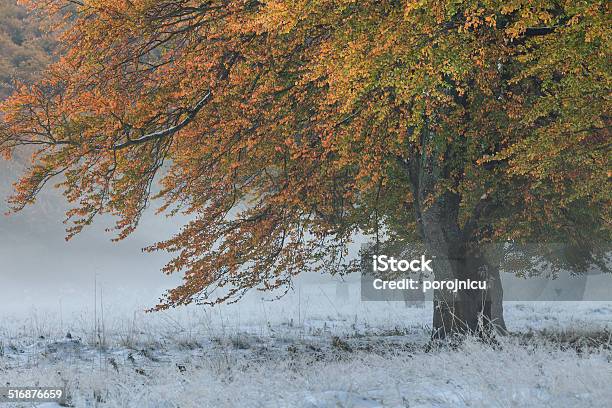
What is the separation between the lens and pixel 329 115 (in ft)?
34.4

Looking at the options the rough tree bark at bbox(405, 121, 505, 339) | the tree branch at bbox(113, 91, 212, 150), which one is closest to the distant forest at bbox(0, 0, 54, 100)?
the tree branch at bbox(113, 91, 212, 150)

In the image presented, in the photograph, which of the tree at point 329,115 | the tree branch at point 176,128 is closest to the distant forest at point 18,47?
the tree at point 329,115

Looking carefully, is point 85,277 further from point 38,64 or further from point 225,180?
point 225,180

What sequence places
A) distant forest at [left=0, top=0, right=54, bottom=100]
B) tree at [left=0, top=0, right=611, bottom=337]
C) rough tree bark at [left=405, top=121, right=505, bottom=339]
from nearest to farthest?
tree at [left=0, top=0, right=611, bottom=337] < rough tree bark at [left=405, top=121, right=505, bottom=339] < distant forest at [left=0, top=0, right=54, bottom=100]

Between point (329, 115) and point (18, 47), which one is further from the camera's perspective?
point (18, 47)

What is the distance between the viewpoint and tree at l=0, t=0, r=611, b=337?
28.0 feet

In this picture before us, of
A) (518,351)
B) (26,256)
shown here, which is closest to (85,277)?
(26,256)

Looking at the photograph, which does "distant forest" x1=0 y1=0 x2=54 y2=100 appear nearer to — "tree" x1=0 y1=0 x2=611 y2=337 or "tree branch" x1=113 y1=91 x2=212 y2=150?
"tree" x1=0 y1=0 x2=611 y2=337

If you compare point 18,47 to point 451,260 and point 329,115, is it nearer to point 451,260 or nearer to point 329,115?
point 451,260

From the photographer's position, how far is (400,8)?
8.89 meters

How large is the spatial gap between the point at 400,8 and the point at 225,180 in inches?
224

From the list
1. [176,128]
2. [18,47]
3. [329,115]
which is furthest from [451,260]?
[18,47]

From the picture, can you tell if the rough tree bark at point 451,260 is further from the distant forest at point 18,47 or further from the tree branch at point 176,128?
the distant forest at point 18,47

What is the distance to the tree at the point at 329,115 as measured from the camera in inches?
336
